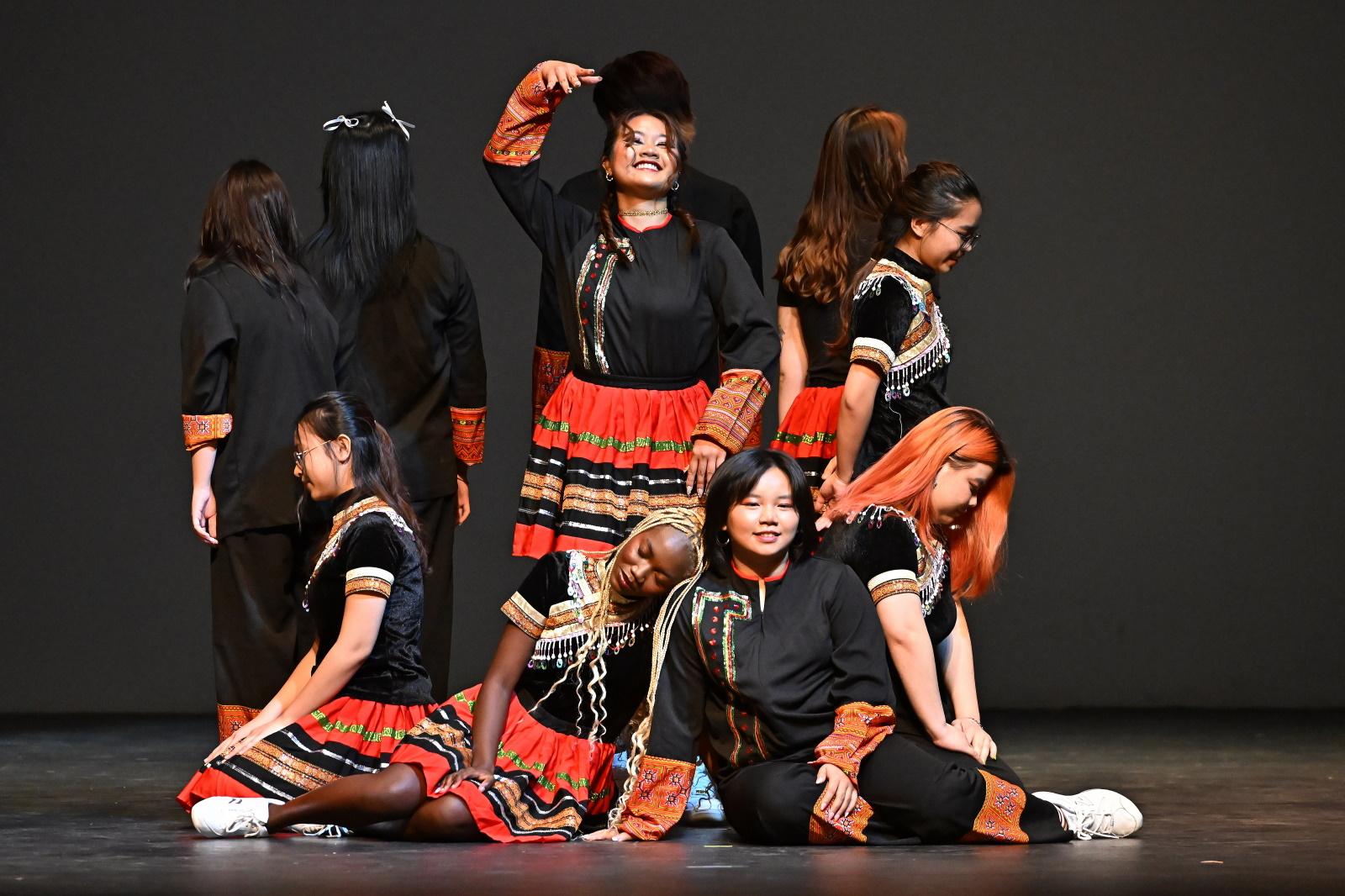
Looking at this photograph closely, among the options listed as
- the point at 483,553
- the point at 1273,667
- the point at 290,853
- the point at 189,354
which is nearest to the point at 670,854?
the point at 290,853

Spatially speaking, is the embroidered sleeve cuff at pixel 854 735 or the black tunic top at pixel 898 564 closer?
the embroidered sleeve cuff at pixel 854 735

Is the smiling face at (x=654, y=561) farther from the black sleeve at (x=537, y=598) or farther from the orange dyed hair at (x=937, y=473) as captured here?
the orange dyed hair at (x=937, y=473)

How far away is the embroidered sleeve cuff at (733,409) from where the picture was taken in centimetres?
334

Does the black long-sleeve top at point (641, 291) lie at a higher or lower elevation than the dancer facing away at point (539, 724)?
higher

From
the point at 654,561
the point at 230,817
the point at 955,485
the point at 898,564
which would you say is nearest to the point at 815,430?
the point at 955,485

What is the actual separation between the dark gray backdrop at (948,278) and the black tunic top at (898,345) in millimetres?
1862

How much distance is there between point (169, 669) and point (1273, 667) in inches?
137

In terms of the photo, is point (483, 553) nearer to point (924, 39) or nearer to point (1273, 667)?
point (924, 39)

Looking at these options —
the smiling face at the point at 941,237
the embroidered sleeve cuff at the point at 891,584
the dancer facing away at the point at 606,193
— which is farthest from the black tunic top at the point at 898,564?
the smiling face at the point at 941,237

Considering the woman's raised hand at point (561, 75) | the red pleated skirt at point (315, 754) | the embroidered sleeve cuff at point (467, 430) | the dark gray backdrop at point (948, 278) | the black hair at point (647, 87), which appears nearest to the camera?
the red pleated skirt at point (315, 754)

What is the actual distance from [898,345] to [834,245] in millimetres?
342

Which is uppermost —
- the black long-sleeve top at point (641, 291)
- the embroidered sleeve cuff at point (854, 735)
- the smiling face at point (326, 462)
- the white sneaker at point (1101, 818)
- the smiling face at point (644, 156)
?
the smiling face at point (644, 156)

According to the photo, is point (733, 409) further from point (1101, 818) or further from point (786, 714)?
point (1101, 818)

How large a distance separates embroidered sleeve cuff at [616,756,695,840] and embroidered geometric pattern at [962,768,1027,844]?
0.49 m
